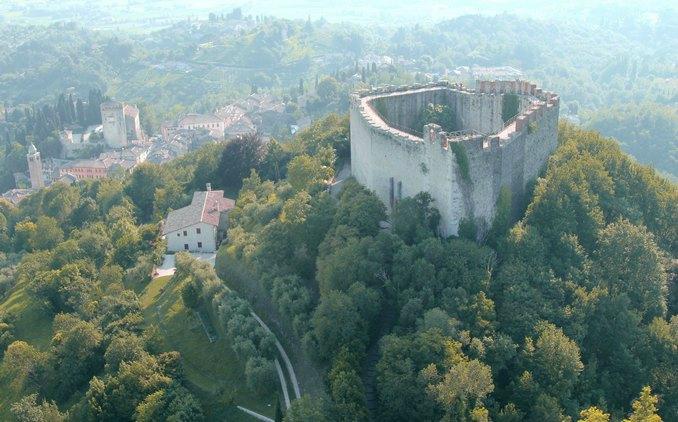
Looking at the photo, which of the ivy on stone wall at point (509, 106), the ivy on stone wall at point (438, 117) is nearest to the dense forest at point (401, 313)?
the ivy on stone wall at point (509, 106)

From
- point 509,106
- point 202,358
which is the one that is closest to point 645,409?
point 202,358

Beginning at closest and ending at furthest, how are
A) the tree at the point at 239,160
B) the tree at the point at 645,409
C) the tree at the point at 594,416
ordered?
the tree at the point at 594,416 < the tree at the point at 645,409 < the tree at the point at 239,160

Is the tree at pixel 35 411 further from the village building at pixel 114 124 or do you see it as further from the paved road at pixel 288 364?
the village building at pixel 114 124

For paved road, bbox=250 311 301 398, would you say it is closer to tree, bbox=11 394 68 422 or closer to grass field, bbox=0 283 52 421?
tree, bbox=11 394 68 422

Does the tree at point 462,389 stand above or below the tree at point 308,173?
below

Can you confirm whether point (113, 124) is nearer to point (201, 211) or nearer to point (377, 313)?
point (201, 211)

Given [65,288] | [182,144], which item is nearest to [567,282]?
[65,288]
